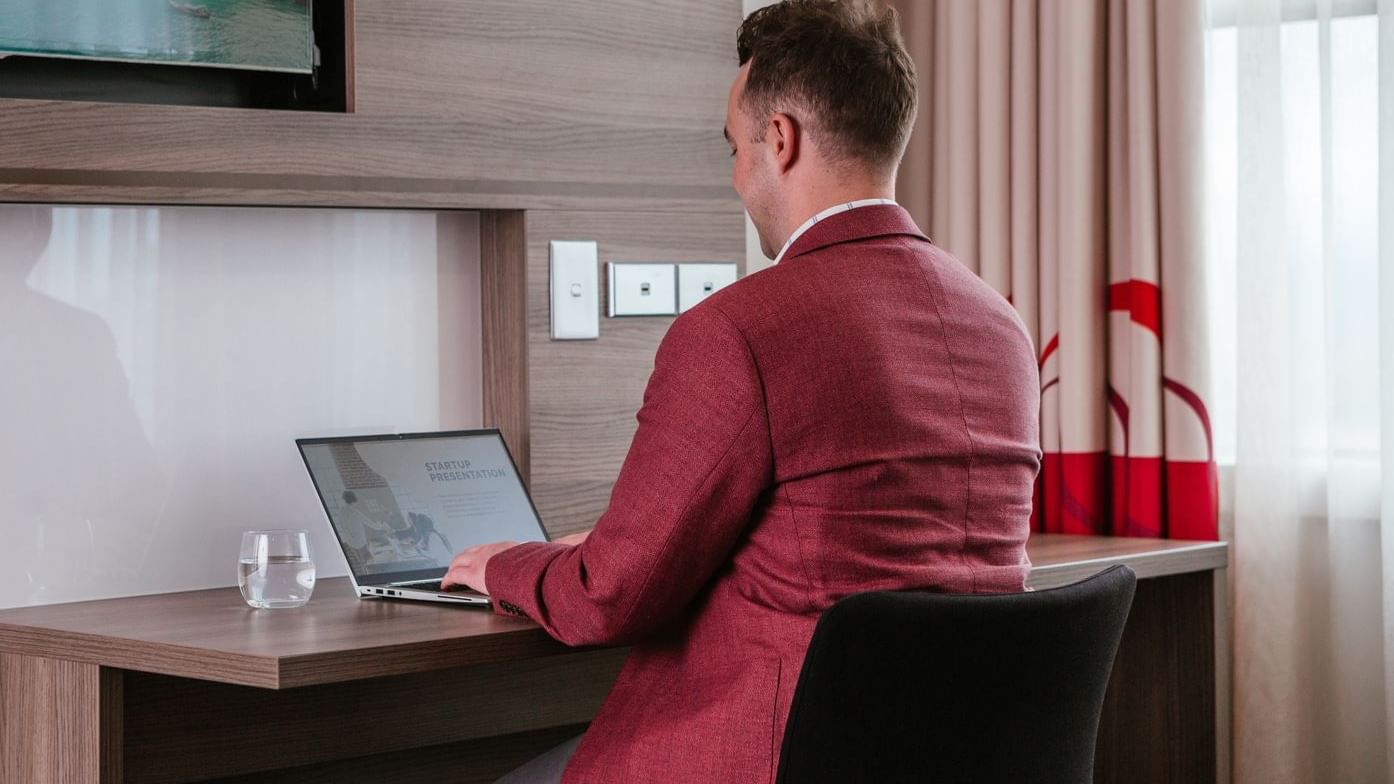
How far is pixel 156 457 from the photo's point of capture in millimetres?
2104

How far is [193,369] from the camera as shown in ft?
7.00

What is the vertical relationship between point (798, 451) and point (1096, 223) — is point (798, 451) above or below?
below

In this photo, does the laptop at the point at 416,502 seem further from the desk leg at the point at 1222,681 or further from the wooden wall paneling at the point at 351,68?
the desk leg at the point at 1222,681

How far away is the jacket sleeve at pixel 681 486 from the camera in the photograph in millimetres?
1455

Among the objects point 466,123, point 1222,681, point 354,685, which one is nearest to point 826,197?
point 466,123

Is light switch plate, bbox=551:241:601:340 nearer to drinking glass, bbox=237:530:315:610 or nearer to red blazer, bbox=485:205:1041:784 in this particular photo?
drinking glass, bbox=237:530:315:610

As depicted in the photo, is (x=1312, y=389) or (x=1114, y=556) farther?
(x=1312, y=389)

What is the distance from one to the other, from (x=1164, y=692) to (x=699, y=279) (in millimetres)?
959

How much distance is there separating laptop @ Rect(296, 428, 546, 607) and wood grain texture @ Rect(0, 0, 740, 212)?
347 millimetres

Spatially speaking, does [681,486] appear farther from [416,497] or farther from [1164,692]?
[1164,692]

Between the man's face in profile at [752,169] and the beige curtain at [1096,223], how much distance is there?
3.34 feet

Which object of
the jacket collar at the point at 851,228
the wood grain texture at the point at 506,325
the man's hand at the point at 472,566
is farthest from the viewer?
the wood grain texture at the point at 506,325

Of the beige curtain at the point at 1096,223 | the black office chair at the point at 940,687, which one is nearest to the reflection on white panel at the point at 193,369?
the beige curtain at the point at 1096,223

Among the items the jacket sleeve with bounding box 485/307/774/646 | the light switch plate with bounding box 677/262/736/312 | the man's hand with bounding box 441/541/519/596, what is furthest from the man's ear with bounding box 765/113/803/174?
the light switch plate with bounding box 677/262/736/312
